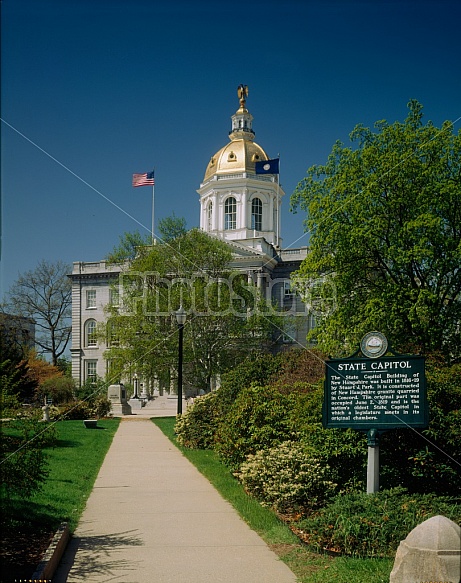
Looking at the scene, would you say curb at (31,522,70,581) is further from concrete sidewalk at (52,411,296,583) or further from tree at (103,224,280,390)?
tree at (103,224,280,390)

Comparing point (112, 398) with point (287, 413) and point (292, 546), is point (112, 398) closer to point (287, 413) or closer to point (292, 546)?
point (287, 413)

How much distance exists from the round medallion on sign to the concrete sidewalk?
10.6 feet

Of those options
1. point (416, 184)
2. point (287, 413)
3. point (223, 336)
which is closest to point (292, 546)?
point (287, 413)

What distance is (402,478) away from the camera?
11.6m

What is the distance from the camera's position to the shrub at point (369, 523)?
27.0 feet

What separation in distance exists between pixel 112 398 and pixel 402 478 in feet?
117

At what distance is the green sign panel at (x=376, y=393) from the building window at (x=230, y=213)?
65088 mm

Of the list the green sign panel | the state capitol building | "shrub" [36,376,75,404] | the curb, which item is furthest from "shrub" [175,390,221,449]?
the state capitol building

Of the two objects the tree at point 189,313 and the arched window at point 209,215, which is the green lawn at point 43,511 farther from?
the arched window at point 209,215

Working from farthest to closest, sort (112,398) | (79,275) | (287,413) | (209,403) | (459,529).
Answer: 1. (79,275)
2. (112,398)
3. (209,403)
4. (287,413)
5. (459,529)

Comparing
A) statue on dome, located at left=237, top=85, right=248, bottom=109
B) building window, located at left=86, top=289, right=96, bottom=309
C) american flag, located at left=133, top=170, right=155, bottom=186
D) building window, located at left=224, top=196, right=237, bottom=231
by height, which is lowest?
building window, located at left=86, top=289, right=96, bottom=309

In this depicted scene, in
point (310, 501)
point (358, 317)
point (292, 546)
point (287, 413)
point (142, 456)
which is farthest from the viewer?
point (358, 317)

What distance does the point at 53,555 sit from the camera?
24.2 feet

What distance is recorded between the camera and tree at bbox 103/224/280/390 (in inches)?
1754
